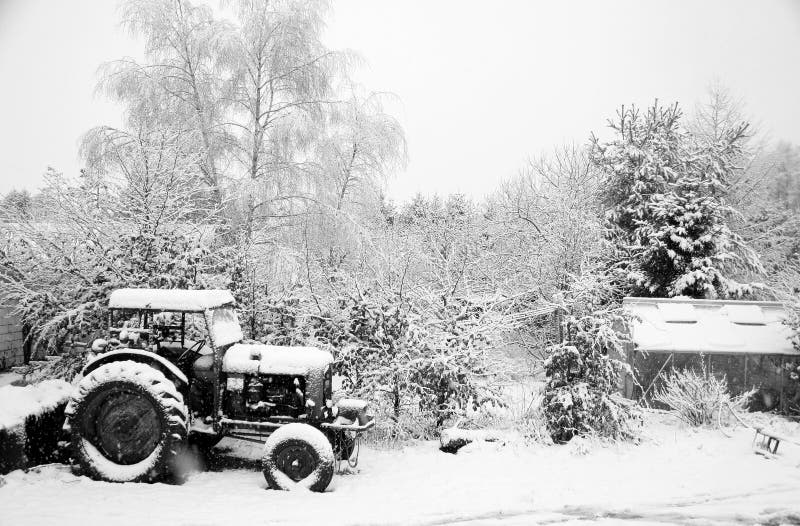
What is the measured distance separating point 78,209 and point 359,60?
27.6ft

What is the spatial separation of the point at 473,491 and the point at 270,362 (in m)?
2.67

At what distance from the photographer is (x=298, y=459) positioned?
217 inches

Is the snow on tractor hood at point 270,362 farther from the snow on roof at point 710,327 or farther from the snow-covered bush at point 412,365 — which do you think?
the snow on roof at point 710,327

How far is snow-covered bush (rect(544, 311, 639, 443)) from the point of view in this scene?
7090 mm

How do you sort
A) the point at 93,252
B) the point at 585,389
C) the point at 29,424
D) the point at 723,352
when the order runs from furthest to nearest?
the point at 723,352, the point at 93,252, the point at 585,389, the point at 29,424

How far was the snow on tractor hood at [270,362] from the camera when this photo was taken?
5.81 meters

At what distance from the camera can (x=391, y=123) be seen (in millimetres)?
14609

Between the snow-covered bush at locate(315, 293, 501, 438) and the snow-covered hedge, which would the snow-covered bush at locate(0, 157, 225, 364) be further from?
the snow-covered bush at locate(315, 293, 501, 438)

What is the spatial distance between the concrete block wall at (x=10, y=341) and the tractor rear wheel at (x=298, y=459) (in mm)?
8840

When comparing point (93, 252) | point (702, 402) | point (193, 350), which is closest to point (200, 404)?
point (193, 350)

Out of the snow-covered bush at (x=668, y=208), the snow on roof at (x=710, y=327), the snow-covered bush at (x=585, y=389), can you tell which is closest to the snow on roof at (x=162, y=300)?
the snow-covered bush at (x=585, y=389)

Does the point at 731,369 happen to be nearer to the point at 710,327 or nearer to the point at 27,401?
the point at 710,327

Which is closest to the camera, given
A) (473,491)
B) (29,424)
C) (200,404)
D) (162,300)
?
(29,424)

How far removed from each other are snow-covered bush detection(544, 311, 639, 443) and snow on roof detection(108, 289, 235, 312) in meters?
4.69
